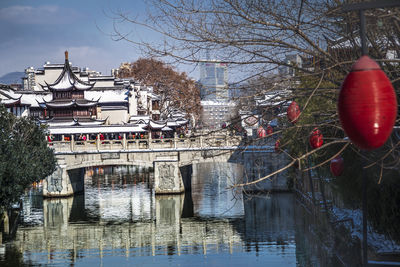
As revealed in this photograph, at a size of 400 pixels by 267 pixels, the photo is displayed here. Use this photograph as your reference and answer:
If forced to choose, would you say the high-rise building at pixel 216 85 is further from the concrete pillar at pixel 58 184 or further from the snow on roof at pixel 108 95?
the snow on roof at pixel 108 95

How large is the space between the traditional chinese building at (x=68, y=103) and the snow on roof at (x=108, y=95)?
2.94m

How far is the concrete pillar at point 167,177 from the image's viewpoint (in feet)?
110

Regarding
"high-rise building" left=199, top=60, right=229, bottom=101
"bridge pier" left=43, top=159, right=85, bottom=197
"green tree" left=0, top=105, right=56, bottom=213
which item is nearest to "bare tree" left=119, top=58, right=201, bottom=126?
"bridge pier" left=43, top=159, right=85, bottom=197

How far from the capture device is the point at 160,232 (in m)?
23.3

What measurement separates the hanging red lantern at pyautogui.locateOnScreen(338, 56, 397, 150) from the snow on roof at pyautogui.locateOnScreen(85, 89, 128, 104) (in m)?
46.5

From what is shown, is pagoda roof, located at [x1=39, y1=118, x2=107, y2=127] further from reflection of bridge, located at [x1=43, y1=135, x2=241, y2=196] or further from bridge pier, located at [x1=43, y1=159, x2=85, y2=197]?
bridge pier, located at [x1=43, y1=159, x2=85, y2=197]

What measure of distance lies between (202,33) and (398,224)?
664 centimetres

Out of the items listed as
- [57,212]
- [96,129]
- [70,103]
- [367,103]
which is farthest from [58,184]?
[367,103]

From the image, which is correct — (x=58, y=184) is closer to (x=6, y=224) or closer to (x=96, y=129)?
(x=96, y=129)

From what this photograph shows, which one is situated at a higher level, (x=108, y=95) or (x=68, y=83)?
(x=68, y=83)

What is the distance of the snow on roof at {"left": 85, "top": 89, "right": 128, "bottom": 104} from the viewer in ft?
163

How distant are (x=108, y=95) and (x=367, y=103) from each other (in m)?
48.0

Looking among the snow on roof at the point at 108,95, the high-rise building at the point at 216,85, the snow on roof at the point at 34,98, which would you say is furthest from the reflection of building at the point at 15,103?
the high-rise building at the point at 216,85

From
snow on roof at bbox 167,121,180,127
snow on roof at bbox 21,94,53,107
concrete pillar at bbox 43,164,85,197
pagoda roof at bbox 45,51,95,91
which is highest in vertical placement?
pagoda roof at bbox 45,51,95,91
